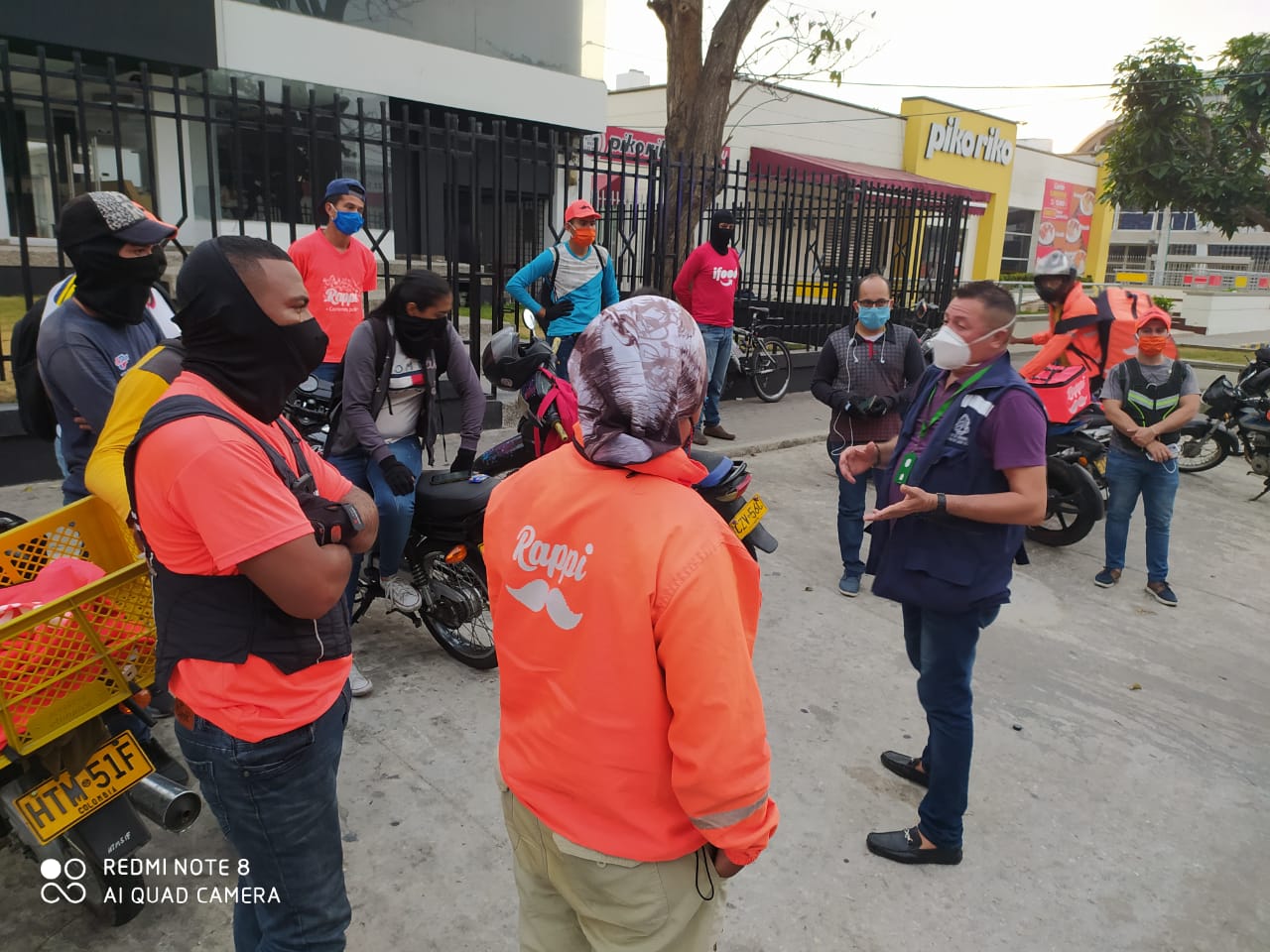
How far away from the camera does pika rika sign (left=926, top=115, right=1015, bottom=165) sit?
28130 millimetres

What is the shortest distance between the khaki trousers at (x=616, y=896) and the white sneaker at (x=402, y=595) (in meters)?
2.34

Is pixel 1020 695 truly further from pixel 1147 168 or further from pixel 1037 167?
pixel 1037 167

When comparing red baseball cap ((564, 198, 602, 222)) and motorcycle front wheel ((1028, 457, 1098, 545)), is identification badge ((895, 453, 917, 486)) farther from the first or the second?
red baseball cap ((564, 198, 602, 222))

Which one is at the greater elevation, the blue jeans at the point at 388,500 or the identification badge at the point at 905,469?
the identification badge at the point at 905,469

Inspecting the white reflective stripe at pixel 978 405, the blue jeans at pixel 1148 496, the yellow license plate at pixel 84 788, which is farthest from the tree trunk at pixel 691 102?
the yellow license plate at pixel 84 788

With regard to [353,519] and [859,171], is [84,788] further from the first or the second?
[859,171]

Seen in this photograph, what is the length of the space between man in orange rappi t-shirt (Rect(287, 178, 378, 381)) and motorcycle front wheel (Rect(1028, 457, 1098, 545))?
487cm

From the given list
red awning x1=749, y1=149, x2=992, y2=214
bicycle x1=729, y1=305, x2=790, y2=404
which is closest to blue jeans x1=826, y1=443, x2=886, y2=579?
bicycle x1=729, y1=305, x2=790, y2=404

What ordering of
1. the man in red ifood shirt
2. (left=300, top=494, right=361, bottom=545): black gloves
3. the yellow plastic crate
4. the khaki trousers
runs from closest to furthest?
the khaki trousers < (left=300, top=494, right=361, bottom=545): black gloves < the yellow plastic crate < the man in red ifood shirt

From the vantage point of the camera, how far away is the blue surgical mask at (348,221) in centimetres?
551

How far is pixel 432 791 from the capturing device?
3.12m

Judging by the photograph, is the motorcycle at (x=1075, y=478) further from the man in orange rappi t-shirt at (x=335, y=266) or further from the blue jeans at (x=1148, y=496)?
the man in orange rappi t-shirt at (x=335, y=266)

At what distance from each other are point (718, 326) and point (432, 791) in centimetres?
585

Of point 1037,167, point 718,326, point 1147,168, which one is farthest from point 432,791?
point 1037,167
